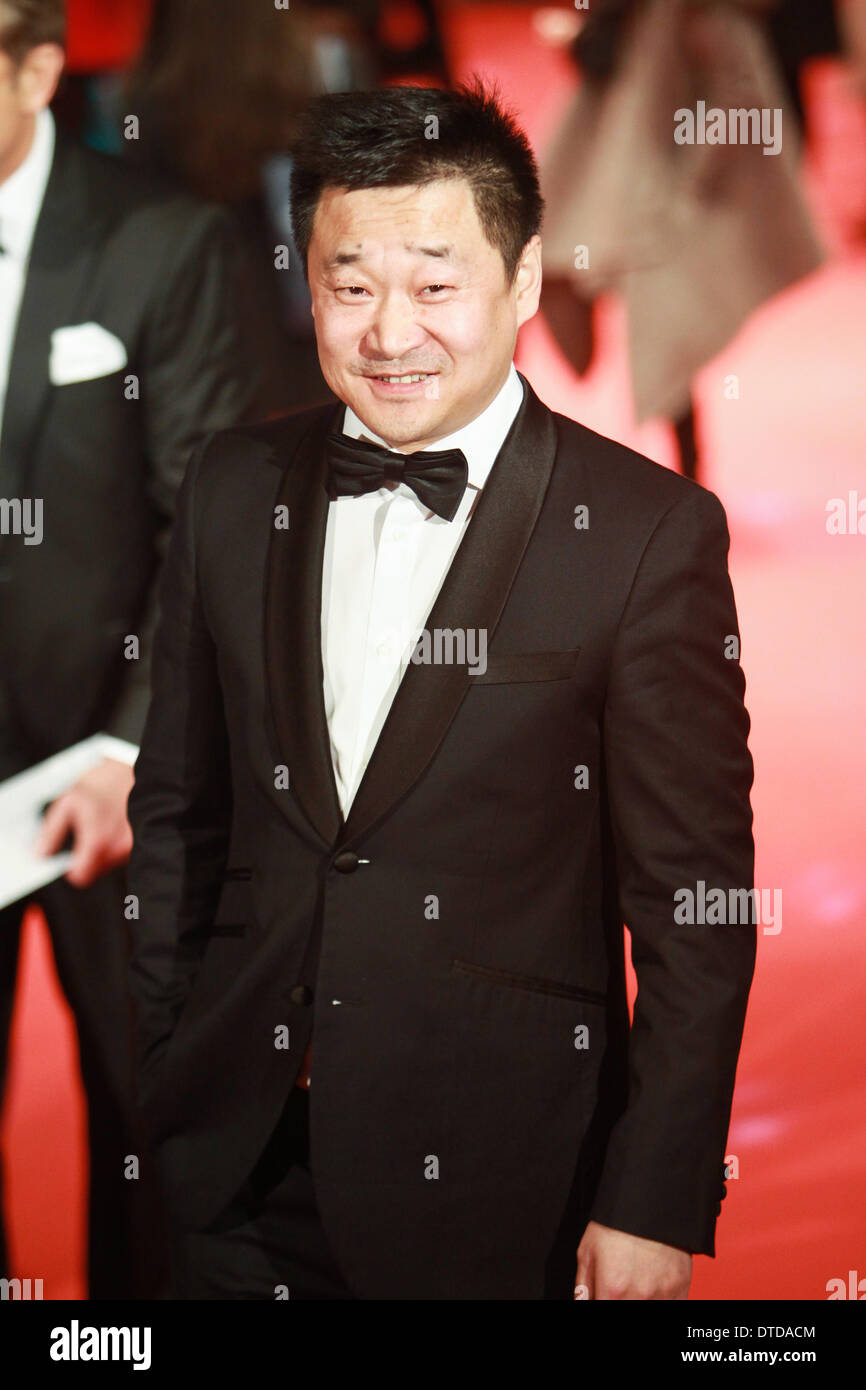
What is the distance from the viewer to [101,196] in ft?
7.52

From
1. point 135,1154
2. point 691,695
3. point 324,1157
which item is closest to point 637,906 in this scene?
point 691,695

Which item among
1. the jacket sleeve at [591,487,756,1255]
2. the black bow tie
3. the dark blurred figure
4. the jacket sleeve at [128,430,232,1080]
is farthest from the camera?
the dark blurred figure

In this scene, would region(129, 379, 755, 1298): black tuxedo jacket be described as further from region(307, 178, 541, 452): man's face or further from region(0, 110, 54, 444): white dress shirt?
region(0, 110, 54, 444): white dress shirt

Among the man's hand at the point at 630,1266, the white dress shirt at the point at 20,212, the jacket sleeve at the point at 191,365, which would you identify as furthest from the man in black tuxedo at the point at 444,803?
the white dress shirt at the point at 20,212

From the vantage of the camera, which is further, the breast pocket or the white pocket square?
the white pocket square

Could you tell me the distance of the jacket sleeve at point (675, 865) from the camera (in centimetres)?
156

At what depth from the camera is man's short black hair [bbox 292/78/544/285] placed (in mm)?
1624

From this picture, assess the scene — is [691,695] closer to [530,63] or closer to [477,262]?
[477,262]

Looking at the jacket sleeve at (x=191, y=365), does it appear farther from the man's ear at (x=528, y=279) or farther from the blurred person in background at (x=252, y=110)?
the man's ear at (x=528, y=279)

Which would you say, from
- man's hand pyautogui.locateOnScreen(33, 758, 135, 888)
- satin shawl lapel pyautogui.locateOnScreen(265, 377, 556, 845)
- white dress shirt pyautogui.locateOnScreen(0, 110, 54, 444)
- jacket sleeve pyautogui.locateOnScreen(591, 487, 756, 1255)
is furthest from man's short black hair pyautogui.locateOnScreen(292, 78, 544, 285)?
man's hand pyautogui.locateOnScreen(33, 758, 135, 888)

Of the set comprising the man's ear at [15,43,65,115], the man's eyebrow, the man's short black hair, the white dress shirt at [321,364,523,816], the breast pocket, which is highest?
the man's ear at [15,43,65,115]

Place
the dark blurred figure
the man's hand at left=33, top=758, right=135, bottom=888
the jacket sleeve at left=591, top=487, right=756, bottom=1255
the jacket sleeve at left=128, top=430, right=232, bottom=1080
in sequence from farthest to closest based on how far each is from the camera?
the man's hand at left=33, top=758, right=135, bottom=888
the dark blurred figure
the jacket sleeve at left=128, top=430, right=232, bottom=1080
the jacket sleeve at left=591, top=487, right=756, bottom=1255

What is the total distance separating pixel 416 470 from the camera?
1.68 m

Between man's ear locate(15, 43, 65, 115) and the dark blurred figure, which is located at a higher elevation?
man's ear locate(15, 43, 65, 115)
